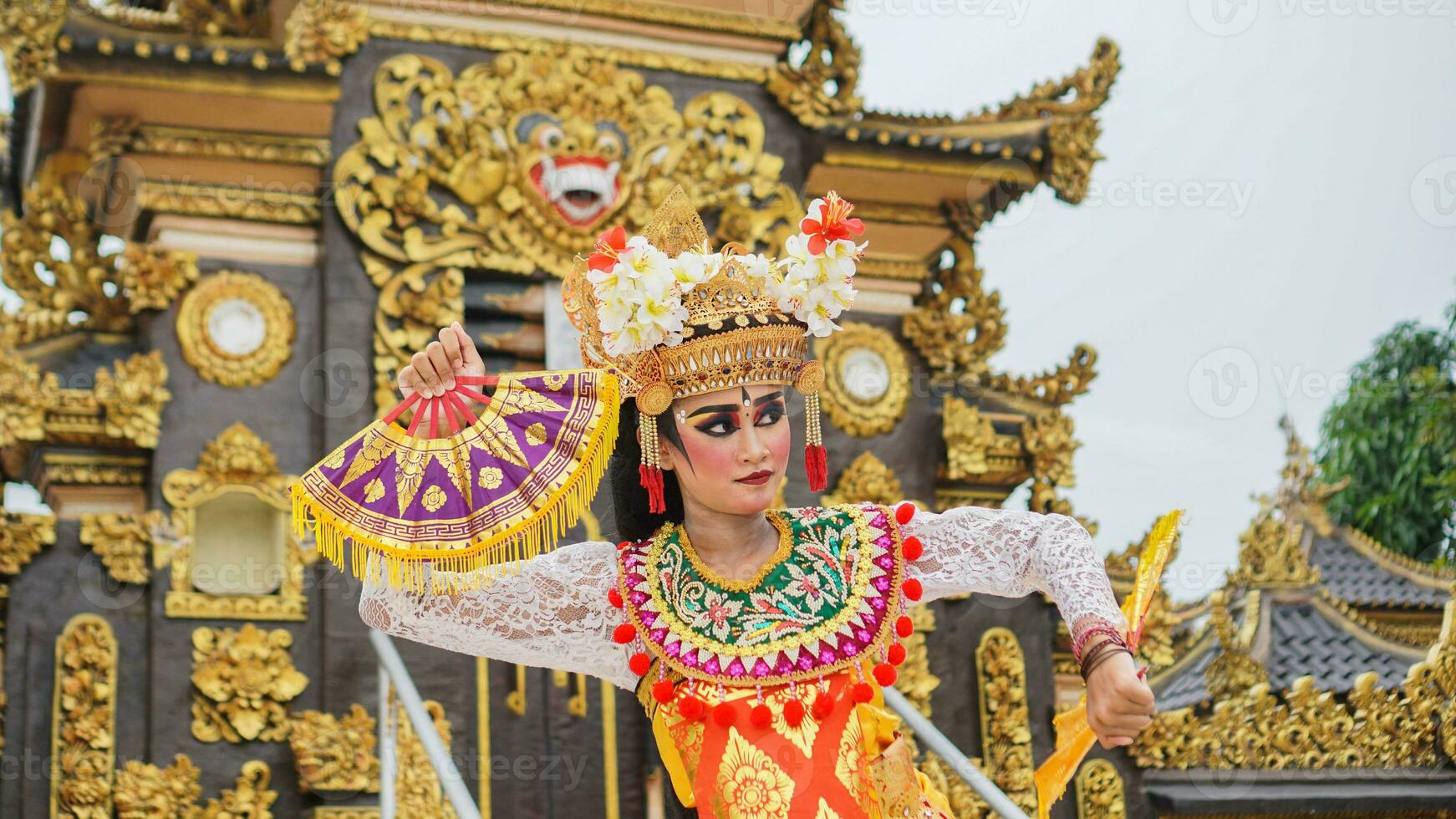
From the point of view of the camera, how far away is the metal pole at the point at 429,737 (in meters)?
4.27

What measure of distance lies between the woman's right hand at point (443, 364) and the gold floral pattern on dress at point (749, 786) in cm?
98

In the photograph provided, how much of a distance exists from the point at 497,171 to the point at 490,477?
3317 millimetres

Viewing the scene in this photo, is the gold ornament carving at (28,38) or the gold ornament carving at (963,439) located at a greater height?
the gold ornament carving at (28,38)

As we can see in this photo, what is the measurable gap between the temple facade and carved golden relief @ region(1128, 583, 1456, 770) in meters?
0.02

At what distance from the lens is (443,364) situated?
3342 mm

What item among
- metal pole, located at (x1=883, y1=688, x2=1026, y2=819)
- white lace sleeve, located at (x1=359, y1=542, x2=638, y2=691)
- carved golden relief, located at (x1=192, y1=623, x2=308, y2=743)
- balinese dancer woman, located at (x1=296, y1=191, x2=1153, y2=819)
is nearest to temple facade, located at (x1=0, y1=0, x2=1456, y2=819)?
carved golden relief, located at (x1=192, y1=623, x2=308, y2=743)

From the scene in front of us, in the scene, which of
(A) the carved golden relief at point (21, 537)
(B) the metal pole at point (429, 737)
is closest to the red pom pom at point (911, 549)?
(B) the metal pole at point (429, 737)

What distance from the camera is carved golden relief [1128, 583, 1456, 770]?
22.9 feet

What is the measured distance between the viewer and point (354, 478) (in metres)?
3.36

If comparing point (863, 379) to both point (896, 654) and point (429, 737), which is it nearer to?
point (429, 737)

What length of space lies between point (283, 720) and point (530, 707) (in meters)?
0.98

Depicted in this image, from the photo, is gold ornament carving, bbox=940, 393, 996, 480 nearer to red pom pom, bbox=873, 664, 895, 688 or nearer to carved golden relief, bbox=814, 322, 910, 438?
carved golden relief, bbox=814, 322, 910, 438

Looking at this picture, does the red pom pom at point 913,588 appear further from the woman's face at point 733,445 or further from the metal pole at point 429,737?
the metal pole at point 429,737

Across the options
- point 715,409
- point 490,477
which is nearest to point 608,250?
point 715,409
